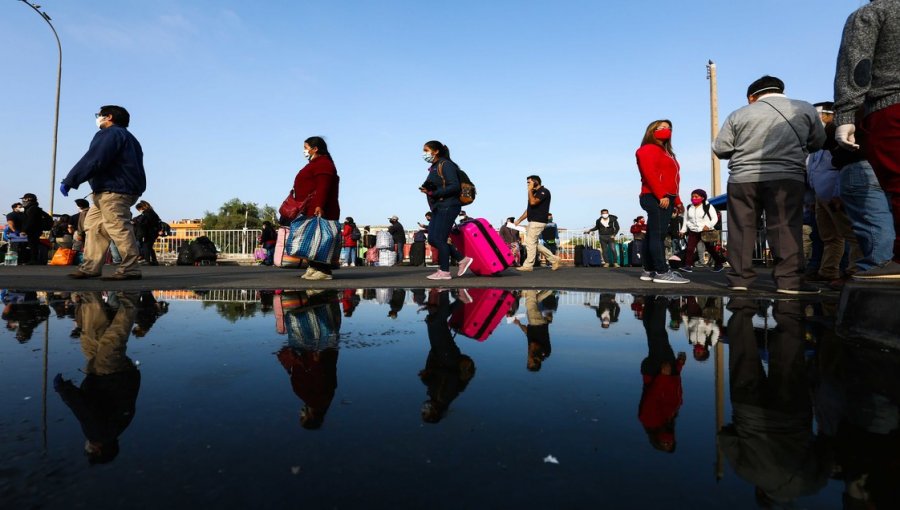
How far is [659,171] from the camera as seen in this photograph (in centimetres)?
631

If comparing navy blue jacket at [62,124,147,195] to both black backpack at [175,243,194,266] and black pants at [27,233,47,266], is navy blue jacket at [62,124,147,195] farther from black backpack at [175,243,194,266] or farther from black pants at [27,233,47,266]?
black backpack at [175,243,194,266]

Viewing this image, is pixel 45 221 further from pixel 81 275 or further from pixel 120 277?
pixel 120 277

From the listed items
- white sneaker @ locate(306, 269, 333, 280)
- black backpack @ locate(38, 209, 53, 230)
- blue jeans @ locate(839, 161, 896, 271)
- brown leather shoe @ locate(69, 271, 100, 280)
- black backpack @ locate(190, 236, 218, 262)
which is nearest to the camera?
blue jeans @ locate(839, 161, 896, 271)

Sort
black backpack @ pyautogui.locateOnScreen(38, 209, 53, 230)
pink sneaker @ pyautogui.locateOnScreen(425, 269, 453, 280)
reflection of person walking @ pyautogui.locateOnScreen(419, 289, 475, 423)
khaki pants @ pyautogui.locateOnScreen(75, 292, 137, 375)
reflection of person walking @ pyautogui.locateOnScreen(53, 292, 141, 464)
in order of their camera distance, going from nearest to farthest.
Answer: reflection of person walking @ pyautogui.locateOnScreen(53, 292, 141, 464)
reflection of person walking @ pyautogui.locateOnScreen(419, 289, 475, 423)
khaki pants @ pyautogui.locateOnScreen(75, 292, 137, 375)
pink sneaker @ pyautogui.locateOnScreen(425, 269, 453, 280)
black backpack @ pyautogui.locateOnScreen(38, 209, 53, 230)

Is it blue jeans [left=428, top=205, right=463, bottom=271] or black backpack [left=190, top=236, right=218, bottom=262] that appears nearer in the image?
blue jeans [left=428, top=205, right=463, bottom=271]

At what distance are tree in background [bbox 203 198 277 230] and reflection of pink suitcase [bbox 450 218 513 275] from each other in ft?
314

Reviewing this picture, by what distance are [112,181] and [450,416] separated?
6636mm

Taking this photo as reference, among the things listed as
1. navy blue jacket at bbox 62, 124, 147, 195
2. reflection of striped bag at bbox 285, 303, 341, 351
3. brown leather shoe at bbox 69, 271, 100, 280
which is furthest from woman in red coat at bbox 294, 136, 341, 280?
reflection of striped bag at bbox 285, 303, 341, 351

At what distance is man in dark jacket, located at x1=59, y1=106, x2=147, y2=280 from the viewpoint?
6320 mm

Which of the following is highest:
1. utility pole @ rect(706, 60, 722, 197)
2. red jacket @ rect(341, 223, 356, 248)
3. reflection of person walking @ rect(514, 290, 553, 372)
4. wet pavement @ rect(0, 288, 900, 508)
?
utility pole @ rect(706, 60, 722, 197)

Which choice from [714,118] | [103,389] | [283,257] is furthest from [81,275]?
[714,118]

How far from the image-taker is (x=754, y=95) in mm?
5113

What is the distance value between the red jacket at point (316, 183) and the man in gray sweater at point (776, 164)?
4.56 m

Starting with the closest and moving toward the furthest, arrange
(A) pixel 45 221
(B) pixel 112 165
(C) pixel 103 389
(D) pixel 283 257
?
(C) pixel 103 389, (B) pixel 112 165, (D) pixel 283 257, (A) pixel 45 221
